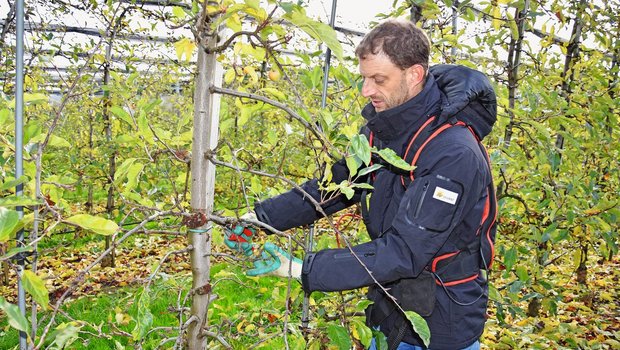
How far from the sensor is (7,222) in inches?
31.7

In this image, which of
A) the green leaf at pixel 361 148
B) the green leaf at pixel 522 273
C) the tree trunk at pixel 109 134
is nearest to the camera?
the green leaf at pixel 361 148

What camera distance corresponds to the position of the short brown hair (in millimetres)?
1581

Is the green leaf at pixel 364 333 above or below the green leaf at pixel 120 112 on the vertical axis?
below

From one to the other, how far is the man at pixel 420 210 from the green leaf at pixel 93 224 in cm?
62

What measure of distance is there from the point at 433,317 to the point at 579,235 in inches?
80.2

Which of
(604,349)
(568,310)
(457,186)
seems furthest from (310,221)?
(568,310)

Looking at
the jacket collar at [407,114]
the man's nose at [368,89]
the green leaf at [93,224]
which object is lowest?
the green leaf at [93,224]

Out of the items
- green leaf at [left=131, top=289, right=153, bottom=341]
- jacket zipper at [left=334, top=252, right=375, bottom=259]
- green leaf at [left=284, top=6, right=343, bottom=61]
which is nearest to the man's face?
jacket zipper at [left=334, top=252, right=375, bottom=259]

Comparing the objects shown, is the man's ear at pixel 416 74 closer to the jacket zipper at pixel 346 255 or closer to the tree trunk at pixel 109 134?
the jacket zipper at pixel 346 255

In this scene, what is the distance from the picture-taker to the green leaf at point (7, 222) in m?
0.80

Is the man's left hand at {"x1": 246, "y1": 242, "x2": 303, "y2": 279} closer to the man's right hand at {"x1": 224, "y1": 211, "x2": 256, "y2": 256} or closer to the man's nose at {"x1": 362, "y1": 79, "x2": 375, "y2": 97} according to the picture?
the man's right hand at {"x1": 224, "y1": 211, "x2": 256, "y2": 256}

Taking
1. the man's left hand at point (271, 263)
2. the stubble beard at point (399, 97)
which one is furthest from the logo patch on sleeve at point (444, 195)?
the man's left hand at point (271, 263)

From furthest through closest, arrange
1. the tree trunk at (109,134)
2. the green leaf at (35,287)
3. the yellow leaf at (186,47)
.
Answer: the tree trunk at (109,134)
the yellow leaf at (186,47)
the green leaf at (35,287)

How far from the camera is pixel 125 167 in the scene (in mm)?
1370
